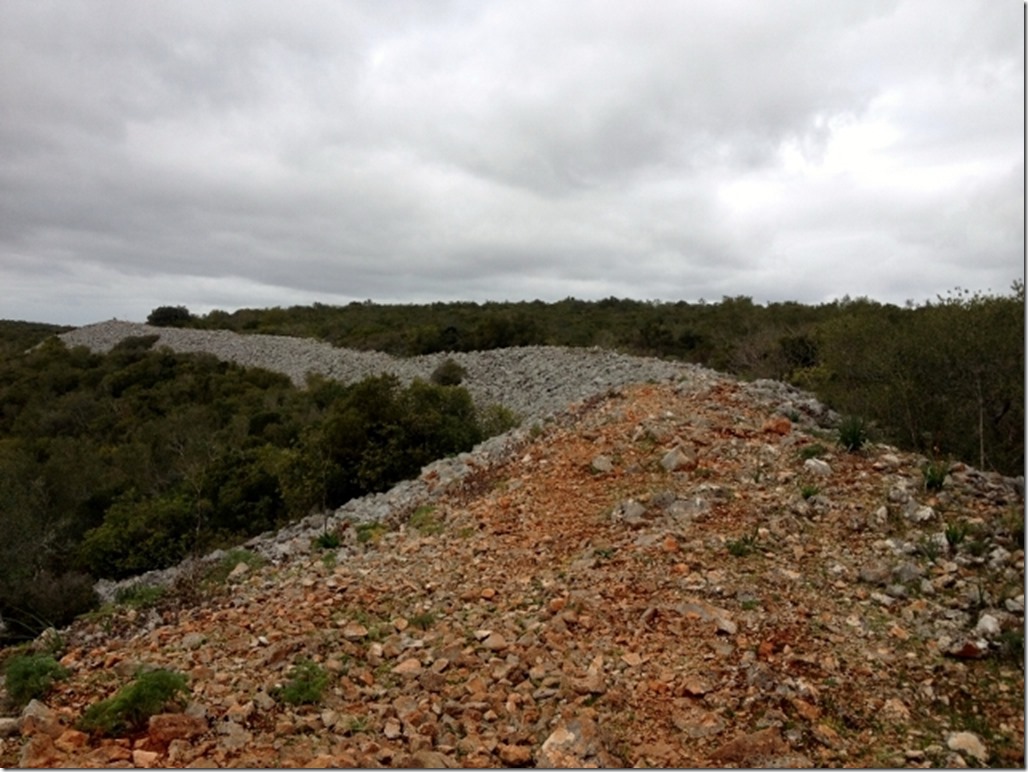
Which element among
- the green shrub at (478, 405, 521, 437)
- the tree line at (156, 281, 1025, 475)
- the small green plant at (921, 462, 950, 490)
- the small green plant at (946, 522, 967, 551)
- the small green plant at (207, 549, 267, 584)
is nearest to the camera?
the small green plant at (946, 522, 967, 551)

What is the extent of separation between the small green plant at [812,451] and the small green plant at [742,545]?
2106mm

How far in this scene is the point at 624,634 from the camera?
5.47m

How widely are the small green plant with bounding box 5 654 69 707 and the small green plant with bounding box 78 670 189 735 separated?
0.59 m

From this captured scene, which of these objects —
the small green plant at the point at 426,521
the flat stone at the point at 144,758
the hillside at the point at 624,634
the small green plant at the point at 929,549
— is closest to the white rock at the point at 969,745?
the hillside at the point at 624,634

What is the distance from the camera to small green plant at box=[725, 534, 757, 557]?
21.3ft

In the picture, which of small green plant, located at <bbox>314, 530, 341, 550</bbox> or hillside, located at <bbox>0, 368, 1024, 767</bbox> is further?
small green plant, located at <bbox>314, 530, 341, 550</bbox>

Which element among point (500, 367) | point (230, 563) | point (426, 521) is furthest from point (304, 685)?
point (500, 367)

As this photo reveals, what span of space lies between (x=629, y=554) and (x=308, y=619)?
9.09 ft

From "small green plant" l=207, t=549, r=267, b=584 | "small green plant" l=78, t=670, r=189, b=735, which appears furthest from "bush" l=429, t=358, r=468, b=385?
"small green plant" l=78, t=670, r=189, b=735

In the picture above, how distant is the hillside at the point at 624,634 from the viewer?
4.37 meters

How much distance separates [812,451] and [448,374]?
45.2 ft

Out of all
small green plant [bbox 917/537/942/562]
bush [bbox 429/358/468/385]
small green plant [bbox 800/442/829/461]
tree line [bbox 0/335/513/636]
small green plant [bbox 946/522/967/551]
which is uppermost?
bush [bbox 429/358/468/385]

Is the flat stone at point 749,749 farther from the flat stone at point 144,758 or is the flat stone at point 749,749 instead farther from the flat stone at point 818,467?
the flat stone at point 818,467

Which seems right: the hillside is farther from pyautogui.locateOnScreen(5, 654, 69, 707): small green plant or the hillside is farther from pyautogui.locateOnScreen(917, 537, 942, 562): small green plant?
pyautogui.locateOnScreen(5, 654, 69, 707): small green plant
